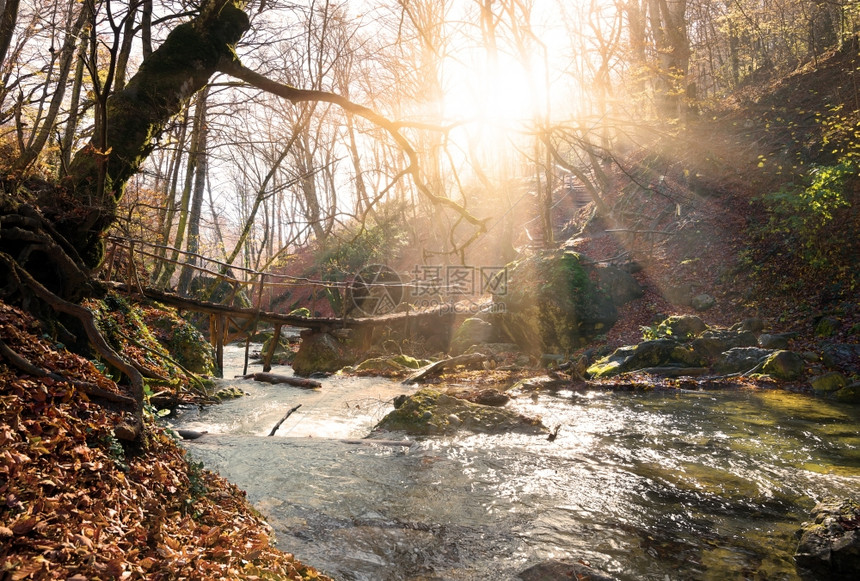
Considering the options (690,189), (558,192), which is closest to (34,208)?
(690,189)

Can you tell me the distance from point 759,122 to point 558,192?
43.4 feet

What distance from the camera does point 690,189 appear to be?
60.1 ft

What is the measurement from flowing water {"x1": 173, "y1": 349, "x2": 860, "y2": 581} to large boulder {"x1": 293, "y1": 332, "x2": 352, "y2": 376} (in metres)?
6.47

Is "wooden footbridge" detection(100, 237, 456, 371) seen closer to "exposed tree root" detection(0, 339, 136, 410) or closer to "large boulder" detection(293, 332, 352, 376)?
"large boulder" detection(293, 332, 352, 376)

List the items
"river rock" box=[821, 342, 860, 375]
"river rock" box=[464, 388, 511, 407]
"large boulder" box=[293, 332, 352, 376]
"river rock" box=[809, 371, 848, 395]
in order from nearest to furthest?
"river rock" box=[809, 371, 848, 395] → "river rock" box=[464, 388, 511, 407] → "river rock" box=[821, 342, 860, 375] → "large boulder" box=[293, 332, 352, 376]

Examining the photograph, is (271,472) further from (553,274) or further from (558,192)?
(558,192)

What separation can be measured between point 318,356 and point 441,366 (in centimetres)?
442

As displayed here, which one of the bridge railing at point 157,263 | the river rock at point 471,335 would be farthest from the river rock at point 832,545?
the river rock at point 471,335

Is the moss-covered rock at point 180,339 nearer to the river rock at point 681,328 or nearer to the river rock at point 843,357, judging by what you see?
the river rock at point 681,328

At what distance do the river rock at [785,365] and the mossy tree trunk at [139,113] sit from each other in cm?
1093

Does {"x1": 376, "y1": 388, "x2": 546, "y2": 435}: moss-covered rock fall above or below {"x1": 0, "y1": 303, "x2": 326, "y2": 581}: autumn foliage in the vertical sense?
below

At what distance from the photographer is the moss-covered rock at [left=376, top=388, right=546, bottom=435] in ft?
23.6

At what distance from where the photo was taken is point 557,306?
14.3 meters

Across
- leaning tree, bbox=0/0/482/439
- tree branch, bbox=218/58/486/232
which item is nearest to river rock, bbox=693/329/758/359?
tree branch, bbox=218/58/486/232
